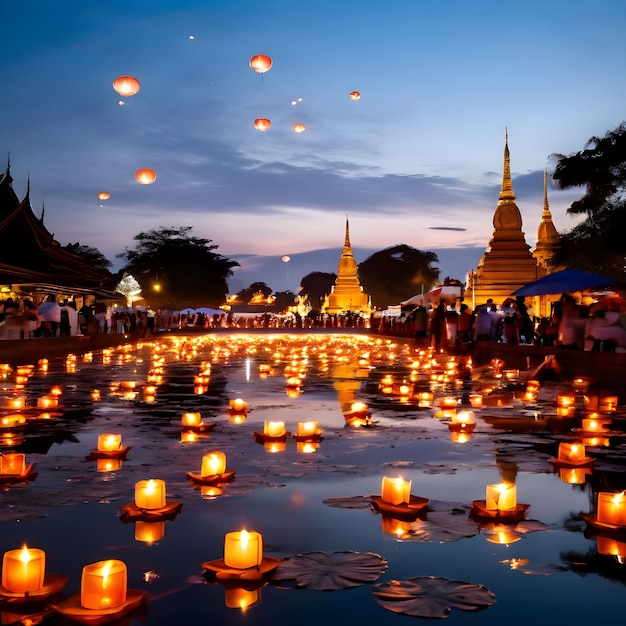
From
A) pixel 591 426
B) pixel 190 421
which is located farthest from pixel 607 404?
pixel 190 421

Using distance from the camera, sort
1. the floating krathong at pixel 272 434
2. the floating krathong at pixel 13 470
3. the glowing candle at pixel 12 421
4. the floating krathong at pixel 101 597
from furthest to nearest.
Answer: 1. the glowing candle at pixel 12 421
2. the floating krathong at pixel 272 434
3. the floating krathong at pixel 13 470
4. the floating krathong at pixel 101 597

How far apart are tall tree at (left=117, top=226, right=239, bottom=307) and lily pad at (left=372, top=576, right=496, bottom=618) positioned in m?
79.8

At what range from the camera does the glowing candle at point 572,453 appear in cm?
649

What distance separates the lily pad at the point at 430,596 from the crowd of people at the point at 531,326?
12926 mm

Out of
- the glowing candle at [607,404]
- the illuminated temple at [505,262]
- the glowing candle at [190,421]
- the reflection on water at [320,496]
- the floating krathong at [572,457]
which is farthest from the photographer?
the illuminated temple at [505,262]

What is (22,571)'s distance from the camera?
340cm

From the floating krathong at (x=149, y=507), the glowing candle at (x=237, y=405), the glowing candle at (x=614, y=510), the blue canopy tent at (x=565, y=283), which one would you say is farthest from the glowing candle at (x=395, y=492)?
the blue canopy tent at (x=565, y=283)

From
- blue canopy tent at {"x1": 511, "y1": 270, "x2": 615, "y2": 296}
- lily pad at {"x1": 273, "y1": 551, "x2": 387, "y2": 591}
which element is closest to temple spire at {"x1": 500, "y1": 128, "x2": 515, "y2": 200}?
blue canopy tent at {"x1": 511, "y1": 270, "x2": 615, "y2": 296}

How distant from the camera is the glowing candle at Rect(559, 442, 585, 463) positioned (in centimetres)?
649

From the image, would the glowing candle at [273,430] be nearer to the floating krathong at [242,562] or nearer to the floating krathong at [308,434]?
the floating krathong at [308,434]

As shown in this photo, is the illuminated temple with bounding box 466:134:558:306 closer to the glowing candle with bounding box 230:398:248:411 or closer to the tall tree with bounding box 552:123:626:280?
the tall tree with bounding box 552:123:626:280

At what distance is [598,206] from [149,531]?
101 feet

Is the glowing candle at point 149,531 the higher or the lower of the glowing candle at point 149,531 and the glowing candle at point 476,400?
the lower

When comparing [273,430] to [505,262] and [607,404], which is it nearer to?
[607,404]
